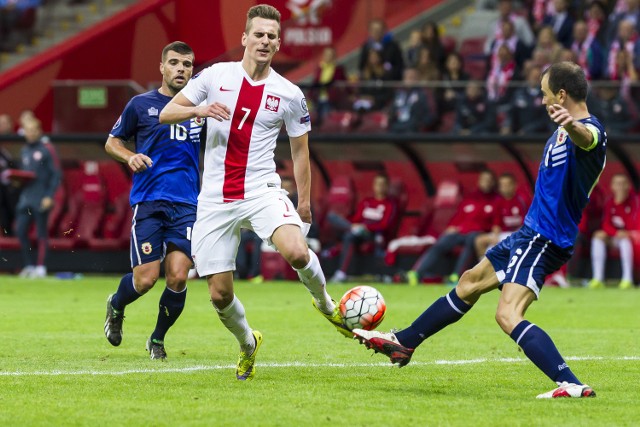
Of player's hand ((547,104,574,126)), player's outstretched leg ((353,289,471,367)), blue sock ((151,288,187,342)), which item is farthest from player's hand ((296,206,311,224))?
player's hand ((547,104,574,126))

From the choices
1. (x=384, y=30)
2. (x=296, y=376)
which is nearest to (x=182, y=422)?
(x=296, y=376)

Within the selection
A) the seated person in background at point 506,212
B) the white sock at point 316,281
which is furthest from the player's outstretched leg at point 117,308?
the seated person in background at point 506,212

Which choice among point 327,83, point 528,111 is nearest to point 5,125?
point 327,83

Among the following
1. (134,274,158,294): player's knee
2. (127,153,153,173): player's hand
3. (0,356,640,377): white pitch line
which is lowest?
(0,356,640,377): white pitch line

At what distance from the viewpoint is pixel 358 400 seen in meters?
7.59

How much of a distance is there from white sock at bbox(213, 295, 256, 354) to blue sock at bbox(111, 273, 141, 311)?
1.60 m

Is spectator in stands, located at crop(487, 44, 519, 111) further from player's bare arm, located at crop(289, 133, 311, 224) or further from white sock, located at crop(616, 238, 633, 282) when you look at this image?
player's bare arm, located at crop(289, 133, 311, 224)

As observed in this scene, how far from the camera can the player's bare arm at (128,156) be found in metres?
9.50

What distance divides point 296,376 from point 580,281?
39.4ft

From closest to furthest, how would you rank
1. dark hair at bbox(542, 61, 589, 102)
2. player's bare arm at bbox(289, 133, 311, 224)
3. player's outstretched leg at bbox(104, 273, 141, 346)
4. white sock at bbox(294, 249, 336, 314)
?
dark hair at bbox(542, 61, 589, 102), white sock at bbox(294, 249, 336, 314), player's bare arm at bbox(289, 133, 311, 224), player's outstretched leg at bbox(104, 273, 141, 346)

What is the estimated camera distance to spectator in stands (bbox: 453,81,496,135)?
65.1 ft

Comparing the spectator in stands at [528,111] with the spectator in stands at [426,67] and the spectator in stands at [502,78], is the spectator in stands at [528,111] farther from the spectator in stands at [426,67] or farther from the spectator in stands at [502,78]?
the spectator in stands at [426,67]

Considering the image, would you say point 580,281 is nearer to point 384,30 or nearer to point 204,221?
point 384,30

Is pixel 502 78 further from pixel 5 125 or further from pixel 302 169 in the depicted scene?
pixel 302 169
